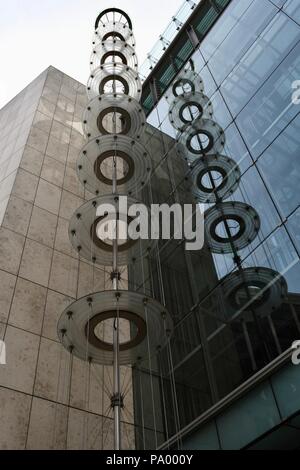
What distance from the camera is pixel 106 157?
50.1 feet

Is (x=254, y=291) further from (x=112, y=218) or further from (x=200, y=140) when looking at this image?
(x=200, y=140)

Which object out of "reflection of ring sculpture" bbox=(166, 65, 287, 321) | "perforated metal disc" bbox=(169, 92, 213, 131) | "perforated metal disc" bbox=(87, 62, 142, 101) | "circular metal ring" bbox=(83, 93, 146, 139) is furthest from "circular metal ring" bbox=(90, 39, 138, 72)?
"circular metal ring" bbox=(83, 93, 146, 139)

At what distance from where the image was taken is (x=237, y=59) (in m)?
16.2

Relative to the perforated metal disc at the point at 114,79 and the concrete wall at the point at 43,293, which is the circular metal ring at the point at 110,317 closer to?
the concrete wall at the point at 43,293

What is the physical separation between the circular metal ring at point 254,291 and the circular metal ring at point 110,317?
1811 millimetres

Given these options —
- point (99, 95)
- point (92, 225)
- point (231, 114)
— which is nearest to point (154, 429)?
point (92, 225)

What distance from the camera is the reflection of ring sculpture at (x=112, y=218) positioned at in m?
10.3

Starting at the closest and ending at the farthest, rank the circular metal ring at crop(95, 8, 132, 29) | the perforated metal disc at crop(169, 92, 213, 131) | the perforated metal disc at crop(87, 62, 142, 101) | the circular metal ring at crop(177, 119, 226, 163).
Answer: the circular metal ring at crop(177, 119, 226, 163)
the perforated metal disc at crop(169, 92, 213, 131)
the perforated metal disc at crop(87, 62, 142, 101)
the circular metal ring at crop(95, 8, 132, 29)

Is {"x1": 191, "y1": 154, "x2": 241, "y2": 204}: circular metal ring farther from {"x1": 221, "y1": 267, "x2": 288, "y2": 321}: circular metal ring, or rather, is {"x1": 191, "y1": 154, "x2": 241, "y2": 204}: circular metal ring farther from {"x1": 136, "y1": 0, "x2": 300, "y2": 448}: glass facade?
{"x1": 221, "y1": 267, "x2": 288, "y2": 321}: circular metal ring

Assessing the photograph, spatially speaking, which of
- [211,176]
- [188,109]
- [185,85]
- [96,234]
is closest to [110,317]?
[96,234]

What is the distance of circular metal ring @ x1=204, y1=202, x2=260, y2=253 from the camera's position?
40.1ft

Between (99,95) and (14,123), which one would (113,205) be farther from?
(14,123)

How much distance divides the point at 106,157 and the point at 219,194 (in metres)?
3.75

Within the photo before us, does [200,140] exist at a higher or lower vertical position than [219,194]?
higher
